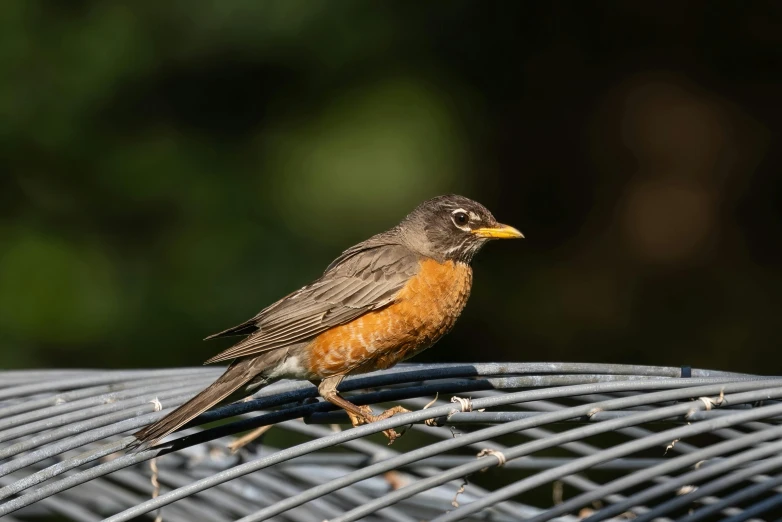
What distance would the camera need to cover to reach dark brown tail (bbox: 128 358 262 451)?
2.46 meters

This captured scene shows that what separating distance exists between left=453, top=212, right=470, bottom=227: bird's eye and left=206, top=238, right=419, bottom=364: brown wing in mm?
248

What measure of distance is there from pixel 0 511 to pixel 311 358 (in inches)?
52.0

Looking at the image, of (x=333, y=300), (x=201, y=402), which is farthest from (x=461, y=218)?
(x=201, y=402)

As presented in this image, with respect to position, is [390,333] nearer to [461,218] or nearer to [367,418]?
[367,418]

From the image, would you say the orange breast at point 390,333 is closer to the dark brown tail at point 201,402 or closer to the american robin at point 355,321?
the american robin at point 355,321

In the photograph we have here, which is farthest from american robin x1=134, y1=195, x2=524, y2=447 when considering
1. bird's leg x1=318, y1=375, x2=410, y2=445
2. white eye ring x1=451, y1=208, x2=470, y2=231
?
white eye ring x1=451, y1=208, x2=470, y2=231

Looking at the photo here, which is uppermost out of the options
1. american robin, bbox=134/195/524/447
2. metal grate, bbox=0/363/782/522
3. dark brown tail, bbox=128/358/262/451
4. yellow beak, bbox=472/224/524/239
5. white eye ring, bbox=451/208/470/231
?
white eye ring, bbox=451/208/470/231

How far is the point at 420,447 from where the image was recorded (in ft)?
9.89

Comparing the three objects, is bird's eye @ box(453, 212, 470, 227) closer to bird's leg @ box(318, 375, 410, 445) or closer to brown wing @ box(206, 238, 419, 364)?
brown wing @ box(206, 238, 419, 364)

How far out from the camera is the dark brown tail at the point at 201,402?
2461 mm

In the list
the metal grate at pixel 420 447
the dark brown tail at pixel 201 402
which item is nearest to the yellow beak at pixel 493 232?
the metal grate at pixel 420 447

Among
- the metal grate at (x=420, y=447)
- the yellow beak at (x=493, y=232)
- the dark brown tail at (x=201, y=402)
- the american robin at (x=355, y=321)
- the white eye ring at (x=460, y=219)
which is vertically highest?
the white eye ring at (x=460, y=219)

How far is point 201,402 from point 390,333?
31.3 inches

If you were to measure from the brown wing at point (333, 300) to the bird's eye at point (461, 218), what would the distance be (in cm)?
25
